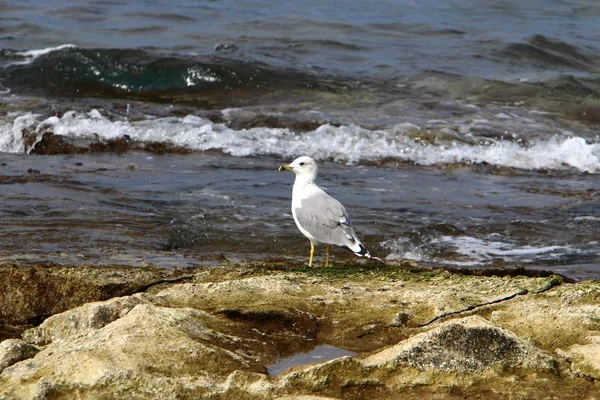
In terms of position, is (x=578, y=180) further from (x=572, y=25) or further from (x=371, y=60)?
(x=572, y=25)

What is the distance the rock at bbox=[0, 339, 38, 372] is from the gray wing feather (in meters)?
2.65

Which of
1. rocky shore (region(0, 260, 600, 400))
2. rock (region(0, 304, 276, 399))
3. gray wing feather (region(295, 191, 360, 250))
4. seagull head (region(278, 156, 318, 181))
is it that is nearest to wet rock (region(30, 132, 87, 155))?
seagull head (region(278, 156, 318, 181))

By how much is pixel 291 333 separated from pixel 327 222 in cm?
201

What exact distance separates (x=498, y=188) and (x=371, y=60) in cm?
741

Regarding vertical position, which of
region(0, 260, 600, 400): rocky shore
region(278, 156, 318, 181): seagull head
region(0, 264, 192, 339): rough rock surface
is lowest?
region(0, 264, 192, 339): rough rock surface

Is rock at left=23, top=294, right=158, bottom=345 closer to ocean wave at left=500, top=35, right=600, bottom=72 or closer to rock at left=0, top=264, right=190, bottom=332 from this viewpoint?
rock at left=0, top=264, right=190, bottom=332

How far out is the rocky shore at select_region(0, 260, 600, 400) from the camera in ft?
10.4

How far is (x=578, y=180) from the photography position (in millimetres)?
→ 10148

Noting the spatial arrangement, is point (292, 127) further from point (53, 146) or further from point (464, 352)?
point (464, 352)

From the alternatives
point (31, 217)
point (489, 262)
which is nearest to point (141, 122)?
point (31, 217)

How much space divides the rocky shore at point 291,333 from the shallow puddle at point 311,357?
0.10 ft

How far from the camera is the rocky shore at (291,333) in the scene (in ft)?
10.4

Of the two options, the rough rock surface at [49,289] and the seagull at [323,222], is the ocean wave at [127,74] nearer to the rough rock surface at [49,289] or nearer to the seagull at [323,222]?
the seagull at [323,222]

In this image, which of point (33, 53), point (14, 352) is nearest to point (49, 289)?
point (14, 352)
